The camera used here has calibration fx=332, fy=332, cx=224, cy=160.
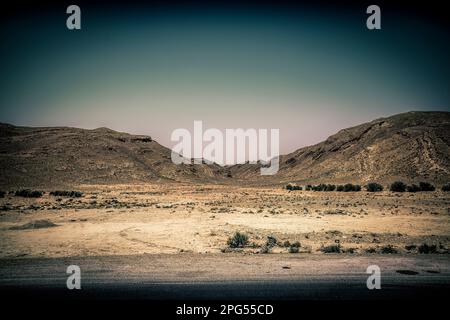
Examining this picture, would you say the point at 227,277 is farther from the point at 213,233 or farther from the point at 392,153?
the point at 392,153

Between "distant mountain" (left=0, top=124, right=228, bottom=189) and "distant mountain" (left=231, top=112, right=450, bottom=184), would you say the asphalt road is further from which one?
"distant mountain" (left=0, top=124, right=228, bottom=189)

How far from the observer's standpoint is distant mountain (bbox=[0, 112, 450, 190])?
218ft

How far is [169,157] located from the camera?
118 metres

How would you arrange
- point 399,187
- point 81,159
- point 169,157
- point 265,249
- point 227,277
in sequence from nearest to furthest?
point 227,277 → point 265,249 → point 399,187 → point 81,159 → point 169,157

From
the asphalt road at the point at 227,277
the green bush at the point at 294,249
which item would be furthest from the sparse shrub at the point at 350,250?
the green bush at the point at 294,249

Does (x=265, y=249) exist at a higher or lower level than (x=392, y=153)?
lower

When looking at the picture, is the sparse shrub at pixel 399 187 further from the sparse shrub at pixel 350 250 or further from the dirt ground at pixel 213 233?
the sparse shrub at pixel 350 250

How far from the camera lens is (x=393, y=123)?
91.2m

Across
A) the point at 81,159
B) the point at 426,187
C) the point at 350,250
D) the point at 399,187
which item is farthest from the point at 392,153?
the point at 81,159

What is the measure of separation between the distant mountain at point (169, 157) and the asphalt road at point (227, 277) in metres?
56.1

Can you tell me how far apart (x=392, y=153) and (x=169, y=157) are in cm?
7201

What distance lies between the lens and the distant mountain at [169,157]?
66.4 metres
